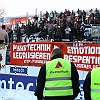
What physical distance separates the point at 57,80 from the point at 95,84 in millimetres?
583

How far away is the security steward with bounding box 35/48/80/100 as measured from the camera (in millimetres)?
3902

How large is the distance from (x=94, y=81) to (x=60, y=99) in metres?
0.61

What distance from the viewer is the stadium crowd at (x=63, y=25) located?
1520cm

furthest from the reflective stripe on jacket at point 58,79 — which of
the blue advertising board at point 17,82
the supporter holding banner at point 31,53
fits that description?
the blue advertising board at point 17,82

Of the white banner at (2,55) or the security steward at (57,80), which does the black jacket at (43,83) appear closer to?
the security steward at (57,80)

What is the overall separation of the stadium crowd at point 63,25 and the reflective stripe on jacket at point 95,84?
11365 millimetres

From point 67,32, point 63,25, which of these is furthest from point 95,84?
point 63,25

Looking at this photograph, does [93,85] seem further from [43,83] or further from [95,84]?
[43,83]

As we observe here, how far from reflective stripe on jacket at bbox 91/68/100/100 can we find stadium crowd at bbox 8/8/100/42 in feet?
37.3

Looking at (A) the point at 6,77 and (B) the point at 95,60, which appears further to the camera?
(A) the point at 6,77

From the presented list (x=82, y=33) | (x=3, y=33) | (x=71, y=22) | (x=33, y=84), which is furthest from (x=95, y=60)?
(x=71, y=22)

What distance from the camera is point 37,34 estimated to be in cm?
1689

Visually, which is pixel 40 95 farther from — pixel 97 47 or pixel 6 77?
pixel 6 77

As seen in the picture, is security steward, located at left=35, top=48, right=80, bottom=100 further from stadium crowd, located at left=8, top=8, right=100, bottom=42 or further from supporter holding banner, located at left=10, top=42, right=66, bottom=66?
stadium crowd, located at left=8, top=8, right=100, bottom=42
